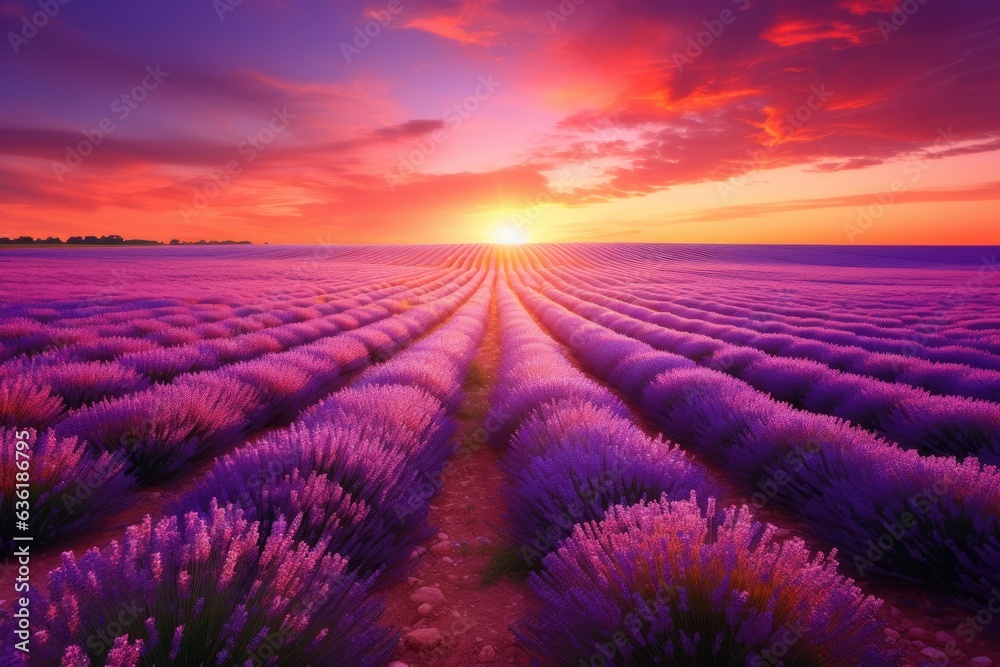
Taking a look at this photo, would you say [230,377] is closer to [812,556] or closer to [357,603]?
[357,603]

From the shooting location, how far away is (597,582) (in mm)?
1572

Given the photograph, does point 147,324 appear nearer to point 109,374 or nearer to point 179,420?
point 109,374

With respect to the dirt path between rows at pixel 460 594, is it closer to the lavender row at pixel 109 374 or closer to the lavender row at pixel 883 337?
the lavender row at pixel 109 374

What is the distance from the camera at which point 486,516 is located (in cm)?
320

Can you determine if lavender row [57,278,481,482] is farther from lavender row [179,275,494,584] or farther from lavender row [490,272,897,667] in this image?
lavender row [490,272,897,667]

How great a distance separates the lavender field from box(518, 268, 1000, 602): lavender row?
16 millimetres


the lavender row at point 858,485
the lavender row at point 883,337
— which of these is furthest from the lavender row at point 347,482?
the lavender row at point 883,337

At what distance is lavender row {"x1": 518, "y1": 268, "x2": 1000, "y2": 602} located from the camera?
7.40 feet

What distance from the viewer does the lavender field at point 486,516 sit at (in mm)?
1329

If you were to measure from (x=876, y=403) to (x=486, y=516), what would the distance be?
4186mm

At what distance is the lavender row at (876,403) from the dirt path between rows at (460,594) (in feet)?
11.7

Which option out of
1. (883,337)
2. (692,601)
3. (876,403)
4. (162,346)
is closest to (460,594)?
(692,601)

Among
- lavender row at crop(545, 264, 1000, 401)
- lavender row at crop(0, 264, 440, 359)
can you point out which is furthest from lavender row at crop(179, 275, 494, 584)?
lavender row at crop(545, 264, 1000, 401)

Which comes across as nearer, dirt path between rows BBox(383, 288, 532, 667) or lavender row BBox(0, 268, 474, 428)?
dirt path between rows BBox(383, 288, 532, 667)
